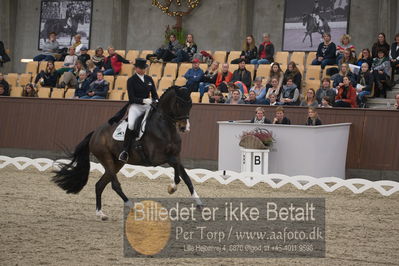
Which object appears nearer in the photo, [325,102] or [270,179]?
[270,179]

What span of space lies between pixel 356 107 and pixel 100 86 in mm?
6195

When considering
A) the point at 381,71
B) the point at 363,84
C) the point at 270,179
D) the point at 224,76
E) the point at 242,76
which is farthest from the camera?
the point at 224,76

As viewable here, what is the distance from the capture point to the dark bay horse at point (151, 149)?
8.02 meters

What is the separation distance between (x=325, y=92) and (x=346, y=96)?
0.49m

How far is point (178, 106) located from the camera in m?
8.02

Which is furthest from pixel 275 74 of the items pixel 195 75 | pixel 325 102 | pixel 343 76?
pixel 195 75

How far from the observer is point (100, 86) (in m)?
16.2

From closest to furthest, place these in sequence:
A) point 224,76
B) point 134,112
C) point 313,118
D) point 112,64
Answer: point 134,112 → point 313,118 → point 224,76 → point 112,64

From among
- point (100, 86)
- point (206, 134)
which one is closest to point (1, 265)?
point (206, 134)

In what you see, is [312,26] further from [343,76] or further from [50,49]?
[50,49]

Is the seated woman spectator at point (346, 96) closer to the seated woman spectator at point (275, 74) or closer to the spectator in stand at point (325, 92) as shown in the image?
the spectator in stand at point (325, 92)

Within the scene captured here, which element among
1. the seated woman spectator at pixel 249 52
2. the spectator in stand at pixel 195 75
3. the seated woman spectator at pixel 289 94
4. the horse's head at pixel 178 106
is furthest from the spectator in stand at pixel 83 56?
the horse's head at pixel 178 106

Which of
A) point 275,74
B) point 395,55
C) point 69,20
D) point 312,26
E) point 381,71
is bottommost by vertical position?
point 275,74

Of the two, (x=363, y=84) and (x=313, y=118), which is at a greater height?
(x=363, y=84)
